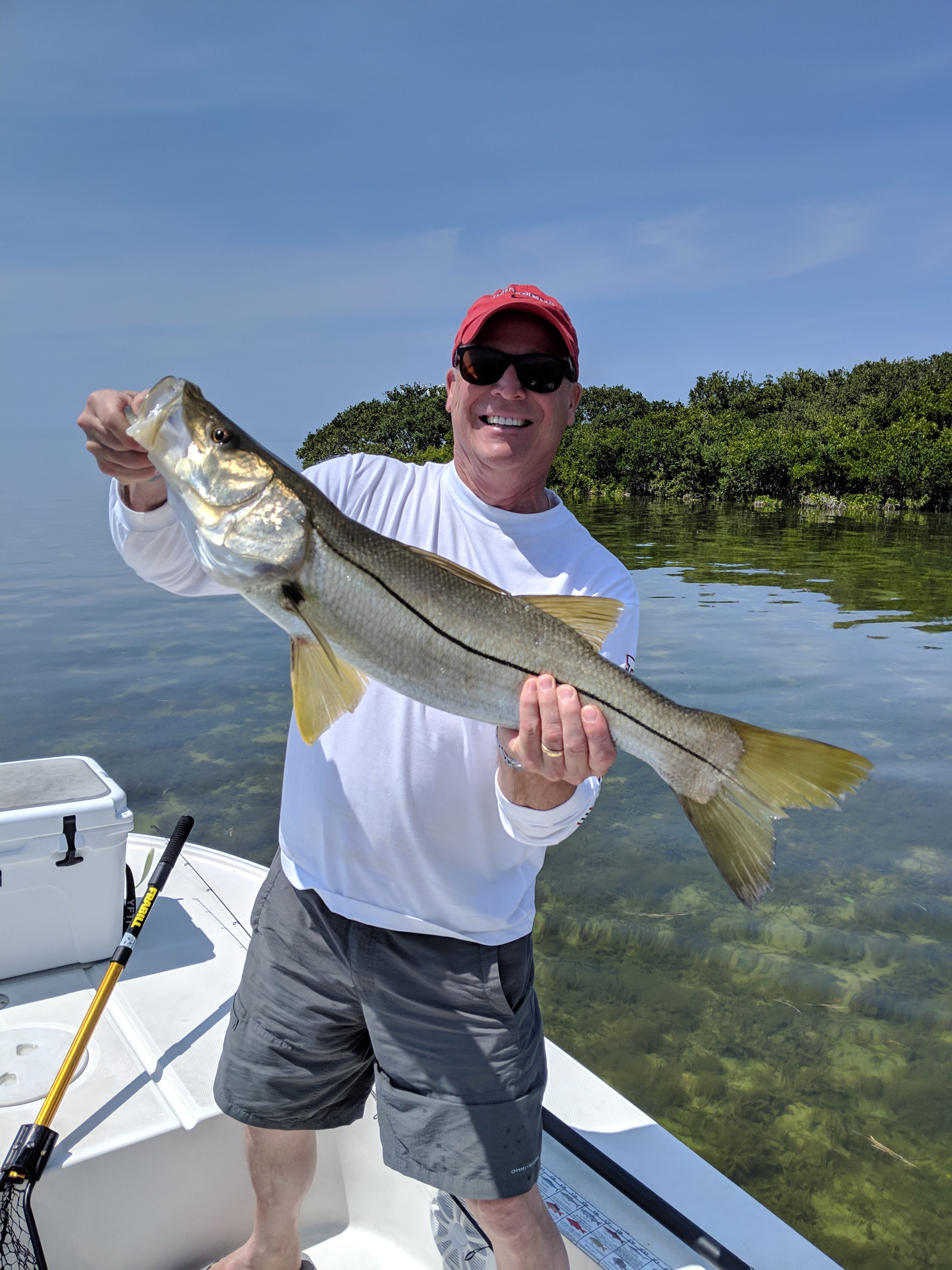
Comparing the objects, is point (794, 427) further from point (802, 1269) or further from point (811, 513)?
point (802, 1269)

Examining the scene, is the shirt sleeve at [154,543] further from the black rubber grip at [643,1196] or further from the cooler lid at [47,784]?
the black rubber grip at [643,1196]

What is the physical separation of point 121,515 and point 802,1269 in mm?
2949

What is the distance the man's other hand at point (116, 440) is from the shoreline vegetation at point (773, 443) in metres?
36.2

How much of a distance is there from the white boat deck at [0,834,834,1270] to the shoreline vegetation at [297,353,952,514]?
Result: 35.4 metres

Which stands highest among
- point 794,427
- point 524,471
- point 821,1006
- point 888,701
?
point 794,427

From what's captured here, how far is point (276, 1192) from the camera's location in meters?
2.81

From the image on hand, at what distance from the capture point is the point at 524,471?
2.88 m

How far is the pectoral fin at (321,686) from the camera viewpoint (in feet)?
6.88

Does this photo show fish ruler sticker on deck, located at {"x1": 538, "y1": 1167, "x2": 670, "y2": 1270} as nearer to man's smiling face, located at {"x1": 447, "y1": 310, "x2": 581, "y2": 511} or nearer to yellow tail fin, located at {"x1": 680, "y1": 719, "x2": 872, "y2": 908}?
yellow tail fin, located at {"x1": 680, "y1": 719, "x2": 872, "y2": 908}

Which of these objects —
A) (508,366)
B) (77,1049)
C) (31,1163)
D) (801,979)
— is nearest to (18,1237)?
(31,1163)

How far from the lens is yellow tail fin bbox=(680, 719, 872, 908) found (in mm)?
2148

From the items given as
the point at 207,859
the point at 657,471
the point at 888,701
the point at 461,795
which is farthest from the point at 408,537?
the point at 657,471

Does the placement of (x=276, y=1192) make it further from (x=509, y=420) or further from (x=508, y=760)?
(x=509, y=420)

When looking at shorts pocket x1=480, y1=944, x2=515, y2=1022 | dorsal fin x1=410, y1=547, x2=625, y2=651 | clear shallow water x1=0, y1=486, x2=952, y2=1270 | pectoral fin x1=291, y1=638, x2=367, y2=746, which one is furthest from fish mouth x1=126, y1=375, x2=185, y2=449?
clear shallow water x1=0, y1=486, x2=952, y2=1270
